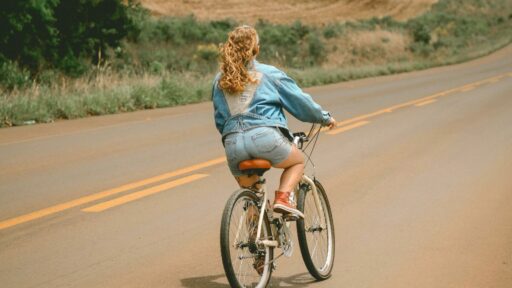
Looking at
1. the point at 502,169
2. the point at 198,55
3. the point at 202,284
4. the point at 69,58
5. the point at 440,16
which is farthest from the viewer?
the point at 440,16

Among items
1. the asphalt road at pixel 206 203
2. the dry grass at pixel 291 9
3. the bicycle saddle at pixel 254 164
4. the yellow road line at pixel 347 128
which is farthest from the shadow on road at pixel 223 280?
the dry grass at pixel 291 9

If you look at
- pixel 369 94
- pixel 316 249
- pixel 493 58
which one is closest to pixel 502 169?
pixel 316 249

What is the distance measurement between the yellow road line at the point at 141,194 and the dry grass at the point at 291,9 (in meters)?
54.9

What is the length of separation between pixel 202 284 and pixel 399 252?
5.27 ft

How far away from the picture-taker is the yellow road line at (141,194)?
737 cm

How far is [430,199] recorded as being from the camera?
7820 millimetres

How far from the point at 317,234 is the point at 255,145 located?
3.39ft

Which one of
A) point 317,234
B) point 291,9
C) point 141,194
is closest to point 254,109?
point 317,234

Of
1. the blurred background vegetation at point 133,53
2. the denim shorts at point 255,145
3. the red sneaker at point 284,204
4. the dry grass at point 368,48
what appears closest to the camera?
the denim shorts at point 255,145

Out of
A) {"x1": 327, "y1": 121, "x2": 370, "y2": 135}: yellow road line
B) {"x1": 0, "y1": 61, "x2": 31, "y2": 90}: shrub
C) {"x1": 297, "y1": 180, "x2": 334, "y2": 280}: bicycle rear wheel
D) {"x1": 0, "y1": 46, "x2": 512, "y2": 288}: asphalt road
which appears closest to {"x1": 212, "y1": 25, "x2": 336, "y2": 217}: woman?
{"x1": 297, "y1": 180, "x2": 334, "y2": 280}: bicycle rear wheel

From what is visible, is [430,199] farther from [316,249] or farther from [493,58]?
[493,58]

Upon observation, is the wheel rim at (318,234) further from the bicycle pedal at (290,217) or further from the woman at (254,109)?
the woman at (254,109)

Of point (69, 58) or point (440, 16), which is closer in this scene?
point (69, 58)

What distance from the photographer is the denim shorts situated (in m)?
4.61
